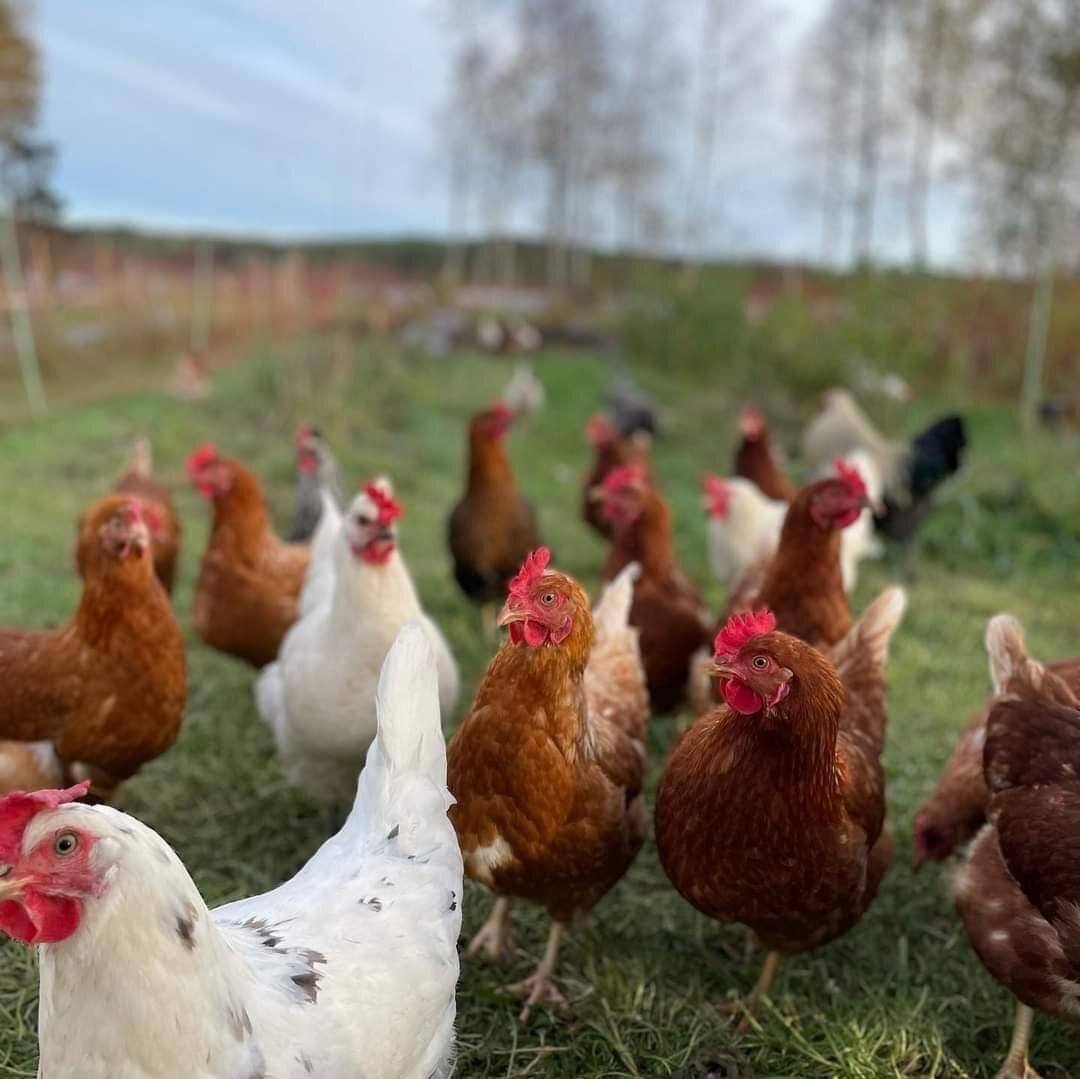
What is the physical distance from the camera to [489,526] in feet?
18.2

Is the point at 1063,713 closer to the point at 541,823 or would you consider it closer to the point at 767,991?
the point at 767,991

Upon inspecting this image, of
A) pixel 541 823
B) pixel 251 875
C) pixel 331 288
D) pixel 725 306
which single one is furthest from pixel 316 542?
pixel 331 288

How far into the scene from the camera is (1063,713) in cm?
250

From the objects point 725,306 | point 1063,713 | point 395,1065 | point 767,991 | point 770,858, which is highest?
point 725,306

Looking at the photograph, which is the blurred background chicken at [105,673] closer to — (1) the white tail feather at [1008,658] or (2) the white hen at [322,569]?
(2) the white hen at [322,569]

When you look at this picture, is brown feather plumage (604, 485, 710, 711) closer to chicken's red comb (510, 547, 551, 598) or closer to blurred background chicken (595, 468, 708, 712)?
blurred background chicken (595, 468, 708, 712)

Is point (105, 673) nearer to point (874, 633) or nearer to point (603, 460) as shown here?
point (874, 633)

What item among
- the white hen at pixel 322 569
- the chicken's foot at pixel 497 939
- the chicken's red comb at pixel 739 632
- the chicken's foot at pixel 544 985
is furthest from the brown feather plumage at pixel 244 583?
the chicken's red comb at pixel 739 632

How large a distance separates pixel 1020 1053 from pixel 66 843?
98.2 inches

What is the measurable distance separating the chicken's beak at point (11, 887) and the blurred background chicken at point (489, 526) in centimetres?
411

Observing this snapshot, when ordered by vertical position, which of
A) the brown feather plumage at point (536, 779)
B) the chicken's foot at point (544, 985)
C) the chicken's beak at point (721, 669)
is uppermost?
the chicken's beak at point (721, 669)

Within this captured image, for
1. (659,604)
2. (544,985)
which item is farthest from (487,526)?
(544,985)

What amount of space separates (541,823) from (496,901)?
2.89ft

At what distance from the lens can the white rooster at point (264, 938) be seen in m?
1.42
